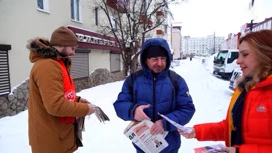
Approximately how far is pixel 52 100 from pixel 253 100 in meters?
1.54

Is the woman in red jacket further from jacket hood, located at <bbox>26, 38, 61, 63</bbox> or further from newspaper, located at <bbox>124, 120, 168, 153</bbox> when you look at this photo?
jacket hood, located at <bbox>26, 38, 61, 63</bbox>

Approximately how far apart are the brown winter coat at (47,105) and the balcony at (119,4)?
42.6 feet

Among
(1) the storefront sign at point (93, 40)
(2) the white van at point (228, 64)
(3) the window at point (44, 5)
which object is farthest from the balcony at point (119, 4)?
(2) the white van at point (228, 64)

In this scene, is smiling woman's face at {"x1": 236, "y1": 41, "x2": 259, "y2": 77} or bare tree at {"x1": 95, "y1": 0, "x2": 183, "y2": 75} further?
bare tree at {"x1": 95, "y1": 0, "x2": 183, "y2": 75}

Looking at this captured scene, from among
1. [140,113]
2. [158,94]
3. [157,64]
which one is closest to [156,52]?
[157,64]

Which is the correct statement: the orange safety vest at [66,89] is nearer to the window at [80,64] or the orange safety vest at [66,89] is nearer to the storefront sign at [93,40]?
the storefront sign at [93,40]

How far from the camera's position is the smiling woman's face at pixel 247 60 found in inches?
55.5

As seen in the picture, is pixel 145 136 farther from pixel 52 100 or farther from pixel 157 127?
pixel 52 100

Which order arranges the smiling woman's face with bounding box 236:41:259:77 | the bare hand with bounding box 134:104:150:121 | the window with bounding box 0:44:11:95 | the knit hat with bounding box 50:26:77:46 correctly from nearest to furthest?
the smiling woman's face with bounding box 236:41:259:77
the bare hand with bounding box 134:104:150:121
the knit hat with bounding box 50:26:77:46
the window with bounding box 0:44:11:95

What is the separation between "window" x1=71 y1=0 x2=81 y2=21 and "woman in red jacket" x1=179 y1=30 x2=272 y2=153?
11365mm

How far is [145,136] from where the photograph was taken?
6.47 ft

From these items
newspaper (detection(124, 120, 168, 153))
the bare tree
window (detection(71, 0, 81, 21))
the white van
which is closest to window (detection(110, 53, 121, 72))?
the bare tree

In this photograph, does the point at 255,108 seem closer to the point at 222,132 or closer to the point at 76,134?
the point at 222,132

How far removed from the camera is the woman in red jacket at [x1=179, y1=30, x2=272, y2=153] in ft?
4.21
